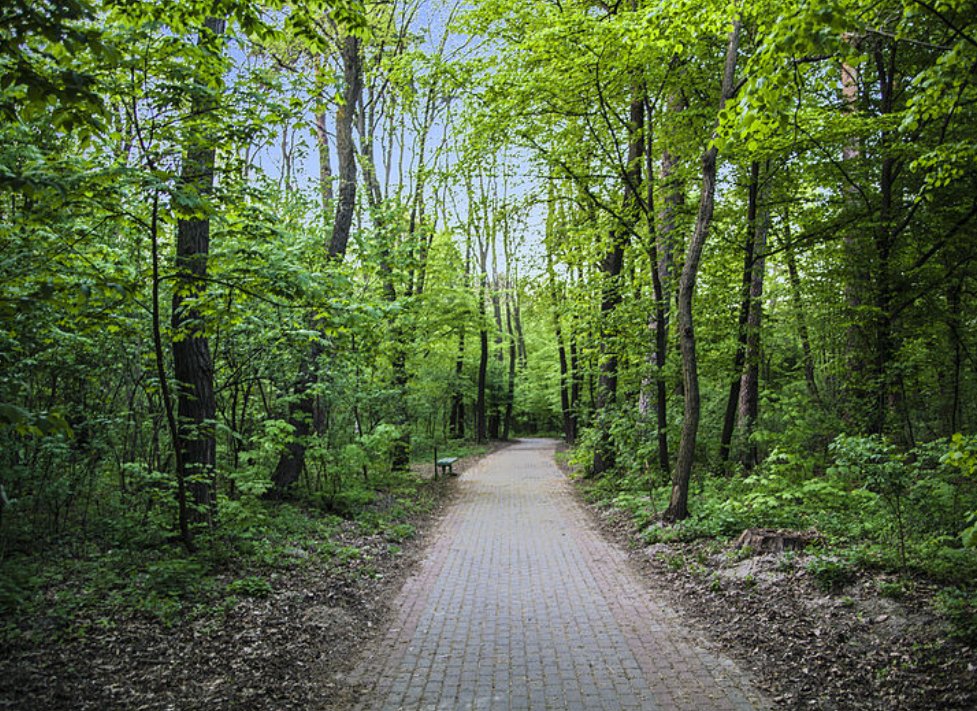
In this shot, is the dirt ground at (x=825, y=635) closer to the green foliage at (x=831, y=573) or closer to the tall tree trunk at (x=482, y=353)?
the green foliage at (x=831, y=573)

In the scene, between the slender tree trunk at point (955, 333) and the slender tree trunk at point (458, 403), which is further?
the slender tree trunk at point (458, 403)

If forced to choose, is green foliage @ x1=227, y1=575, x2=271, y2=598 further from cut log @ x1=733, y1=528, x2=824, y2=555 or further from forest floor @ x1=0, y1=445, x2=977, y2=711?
cut log @ x1=733, y1=528, x2=824, y2=555

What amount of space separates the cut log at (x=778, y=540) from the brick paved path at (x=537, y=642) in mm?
1432

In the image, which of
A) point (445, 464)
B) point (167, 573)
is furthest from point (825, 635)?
point (445, 464)

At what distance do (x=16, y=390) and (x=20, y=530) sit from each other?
1.54 m

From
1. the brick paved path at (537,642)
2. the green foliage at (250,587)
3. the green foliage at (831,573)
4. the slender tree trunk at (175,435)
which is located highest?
the slender tree trunk at (175,435)

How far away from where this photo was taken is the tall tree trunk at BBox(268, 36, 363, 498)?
10047 millimetres

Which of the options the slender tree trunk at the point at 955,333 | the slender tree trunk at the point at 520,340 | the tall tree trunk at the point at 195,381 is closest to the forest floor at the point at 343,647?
the tall tree trunk at the point at 195,381

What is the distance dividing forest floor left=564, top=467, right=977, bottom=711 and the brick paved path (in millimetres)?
339

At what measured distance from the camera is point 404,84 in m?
13.4

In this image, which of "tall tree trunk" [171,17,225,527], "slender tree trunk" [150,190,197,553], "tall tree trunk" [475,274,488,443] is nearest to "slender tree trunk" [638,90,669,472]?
"tall tree trunk" [171,17,225,527]

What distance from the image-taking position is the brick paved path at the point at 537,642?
14.2ft

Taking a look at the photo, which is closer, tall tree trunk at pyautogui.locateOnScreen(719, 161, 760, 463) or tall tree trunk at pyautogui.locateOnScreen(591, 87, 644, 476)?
tall tree trunk at pyautogui.locateOnScreen(719, 161, 760, 463)

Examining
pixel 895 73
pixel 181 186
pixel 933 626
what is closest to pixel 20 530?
pixel 181 186
